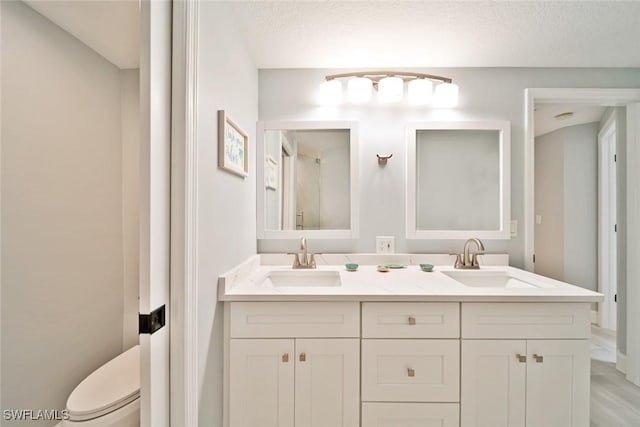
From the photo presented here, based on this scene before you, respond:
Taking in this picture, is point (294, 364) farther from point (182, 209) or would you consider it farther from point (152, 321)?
point (182, 209)

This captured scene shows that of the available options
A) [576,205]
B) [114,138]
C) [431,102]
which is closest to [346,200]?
[431,102]

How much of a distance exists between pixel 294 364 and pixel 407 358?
1.66ft

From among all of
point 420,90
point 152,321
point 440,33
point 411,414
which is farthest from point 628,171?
point 152,321

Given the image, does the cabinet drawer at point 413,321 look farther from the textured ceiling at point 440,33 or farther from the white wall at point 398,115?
the textured ceiling at point 440,33

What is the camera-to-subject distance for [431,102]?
6.19ft

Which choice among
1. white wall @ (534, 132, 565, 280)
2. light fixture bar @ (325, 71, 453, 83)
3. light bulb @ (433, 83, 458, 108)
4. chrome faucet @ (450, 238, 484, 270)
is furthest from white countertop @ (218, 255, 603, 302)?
white wall @ (534, 132, 565, 280)

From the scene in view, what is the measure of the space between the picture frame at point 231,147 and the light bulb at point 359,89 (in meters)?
0.78

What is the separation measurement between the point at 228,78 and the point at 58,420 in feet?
6.39

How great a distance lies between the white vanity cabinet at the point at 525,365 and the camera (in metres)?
1.24

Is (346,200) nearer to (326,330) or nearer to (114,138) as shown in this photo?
(326,330)

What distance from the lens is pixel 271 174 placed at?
1908mm

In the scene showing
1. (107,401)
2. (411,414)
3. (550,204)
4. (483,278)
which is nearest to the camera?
(107,401)

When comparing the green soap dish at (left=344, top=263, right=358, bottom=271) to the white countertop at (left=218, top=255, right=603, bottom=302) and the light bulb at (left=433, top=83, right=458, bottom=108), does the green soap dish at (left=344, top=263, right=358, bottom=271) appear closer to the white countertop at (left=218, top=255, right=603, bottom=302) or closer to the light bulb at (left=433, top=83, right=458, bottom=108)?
the white countertop at (left=218, top=255, right=603, bottom=302)

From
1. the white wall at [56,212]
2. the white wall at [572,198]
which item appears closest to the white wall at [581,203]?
the white wall at [572,198]
